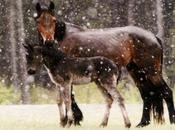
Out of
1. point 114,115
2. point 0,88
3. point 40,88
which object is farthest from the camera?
point 40,88

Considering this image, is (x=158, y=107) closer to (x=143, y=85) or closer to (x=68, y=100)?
(x=143, y=85)

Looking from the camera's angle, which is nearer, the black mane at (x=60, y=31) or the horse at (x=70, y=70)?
the horse at (x=70, y=70)

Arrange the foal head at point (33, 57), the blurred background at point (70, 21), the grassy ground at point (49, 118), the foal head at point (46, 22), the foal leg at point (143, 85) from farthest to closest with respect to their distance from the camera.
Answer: the blurred background at point (70, 21), the foal leg at point (143, 85), the grassy ground at point (49, 118), the foal head at point (46, 22), the foal head at point (33, 57)

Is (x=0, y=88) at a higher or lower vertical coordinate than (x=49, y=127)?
lower

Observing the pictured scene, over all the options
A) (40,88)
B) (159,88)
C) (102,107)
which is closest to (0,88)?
(40,88)

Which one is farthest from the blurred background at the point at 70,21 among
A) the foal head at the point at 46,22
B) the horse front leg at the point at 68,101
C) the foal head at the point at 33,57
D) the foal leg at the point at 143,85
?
the foal head at the point at 33,57

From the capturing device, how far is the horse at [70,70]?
12.4 metres

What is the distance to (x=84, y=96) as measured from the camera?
26609 mm

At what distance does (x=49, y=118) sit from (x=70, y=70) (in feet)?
13.6

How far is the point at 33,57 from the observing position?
40.7ft

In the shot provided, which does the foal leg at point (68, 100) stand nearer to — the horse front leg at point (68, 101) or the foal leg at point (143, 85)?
the horse front leg at point (68, 101)

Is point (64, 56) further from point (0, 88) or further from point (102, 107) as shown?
point (0, 88)

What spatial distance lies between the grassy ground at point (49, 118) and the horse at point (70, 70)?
688mm

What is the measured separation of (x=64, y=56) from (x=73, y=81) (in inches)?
21.3
